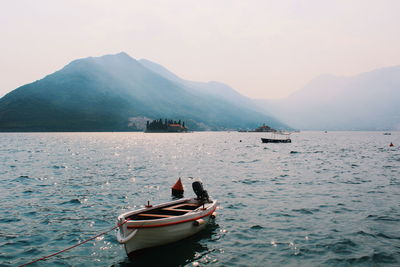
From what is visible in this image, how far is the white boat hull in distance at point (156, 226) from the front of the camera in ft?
43.5

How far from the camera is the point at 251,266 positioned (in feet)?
42.9

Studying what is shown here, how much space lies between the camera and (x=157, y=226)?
13820mm

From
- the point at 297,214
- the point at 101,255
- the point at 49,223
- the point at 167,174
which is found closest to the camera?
the point at 101,255

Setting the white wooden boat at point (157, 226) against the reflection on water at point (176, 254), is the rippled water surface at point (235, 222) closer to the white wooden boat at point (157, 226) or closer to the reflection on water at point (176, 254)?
the reflection on water at point (176, 254)

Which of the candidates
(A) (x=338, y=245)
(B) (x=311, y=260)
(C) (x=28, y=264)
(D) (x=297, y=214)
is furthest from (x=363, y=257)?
(C) (x=28, y=264)

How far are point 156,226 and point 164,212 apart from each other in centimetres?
390

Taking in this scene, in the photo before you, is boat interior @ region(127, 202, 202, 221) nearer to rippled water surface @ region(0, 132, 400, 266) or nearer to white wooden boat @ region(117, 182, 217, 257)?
white wooden boat @ region(117, 182, 217, 257)

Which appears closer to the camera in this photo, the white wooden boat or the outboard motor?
the white wooden boat

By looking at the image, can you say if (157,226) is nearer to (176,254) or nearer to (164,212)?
(176,254)

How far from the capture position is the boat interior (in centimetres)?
1577

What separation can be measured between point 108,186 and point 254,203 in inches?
663

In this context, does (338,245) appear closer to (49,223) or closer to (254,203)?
(254,203)

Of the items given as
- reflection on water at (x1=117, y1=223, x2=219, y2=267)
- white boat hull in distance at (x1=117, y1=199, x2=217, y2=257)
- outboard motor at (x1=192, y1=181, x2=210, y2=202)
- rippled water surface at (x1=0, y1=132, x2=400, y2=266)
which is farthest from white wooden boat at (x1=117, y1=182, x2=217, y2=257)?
outboard motor at (x1=192, y1=181, x2=210, y2=202)

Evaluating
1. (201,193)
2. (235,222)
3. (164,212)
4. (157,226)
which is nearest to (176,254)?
(157,226)
